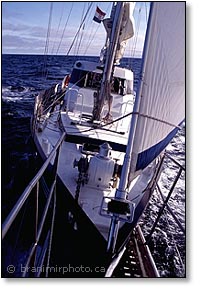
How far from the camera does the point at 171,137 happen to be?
5.39 ft

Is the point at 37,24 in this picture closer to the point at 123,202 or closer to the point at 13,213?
the point at 123,202

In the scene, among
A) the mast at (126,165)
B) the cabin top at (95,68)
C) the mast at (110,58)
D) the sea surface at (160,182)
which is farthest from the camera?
the cabin top at (95,68)

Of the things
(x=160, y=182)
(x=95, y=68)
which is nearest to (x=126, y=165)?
(x=160, y=182)

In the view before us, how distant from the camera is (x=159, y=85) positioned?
4.68 feet

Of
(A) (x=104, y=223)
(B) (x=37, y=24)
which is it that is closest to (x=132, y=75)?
(B) (x=37, y=24)

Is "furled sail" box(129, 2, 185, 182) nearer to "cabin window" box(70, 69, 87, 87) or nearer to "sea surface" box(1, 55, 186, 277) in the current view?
"sea surface" box(1, 55, 186, 277)

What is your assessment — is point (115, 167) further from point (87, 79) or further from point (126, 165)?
point (87, 79)

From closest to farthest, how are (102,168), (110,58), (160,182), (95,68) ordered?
(102,168), (160,182), (110,58), (95,68)

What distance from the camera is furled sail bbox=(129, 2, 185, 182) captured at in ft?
4.46

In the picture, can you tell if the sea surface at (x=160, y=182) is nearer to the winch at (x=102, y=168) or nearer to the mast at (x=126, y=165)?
the mast at (x=126, y=165)

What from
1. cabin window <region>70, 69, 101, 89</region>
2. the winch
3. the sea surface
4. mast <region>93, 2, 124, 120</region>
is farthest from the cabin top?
the winch

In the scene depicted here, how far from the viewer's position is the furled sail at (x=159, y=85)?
53.6 inches

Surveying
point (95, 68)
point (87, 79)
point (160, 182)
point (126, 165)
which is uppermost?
point (95, 68)

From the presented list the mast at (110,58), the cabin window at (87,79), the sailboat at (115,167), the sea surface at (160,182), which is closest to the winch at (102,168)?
the sailboat at (115,167)
